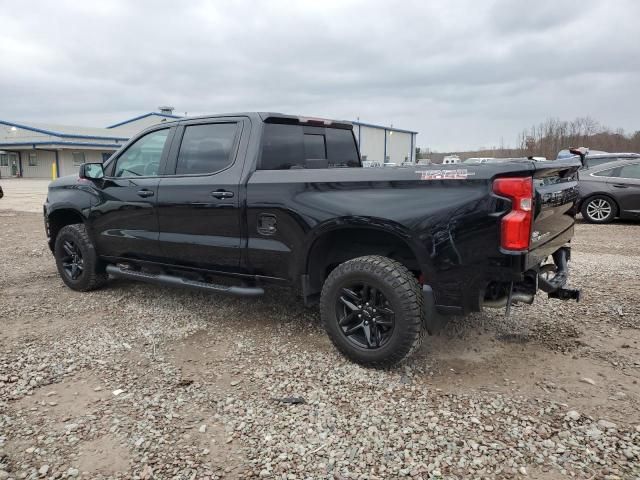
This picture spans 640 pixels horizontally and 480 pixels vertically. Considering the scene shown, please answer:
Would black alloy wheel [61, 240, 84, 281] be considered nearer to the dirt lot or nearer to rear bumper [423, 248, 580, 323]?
the dirt lot

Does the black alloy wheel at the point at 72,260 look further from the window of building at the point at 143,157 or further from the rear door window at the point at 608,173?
the rear door window at the point at 608,173

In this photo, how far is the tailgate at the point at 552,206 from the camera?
3.22 meters

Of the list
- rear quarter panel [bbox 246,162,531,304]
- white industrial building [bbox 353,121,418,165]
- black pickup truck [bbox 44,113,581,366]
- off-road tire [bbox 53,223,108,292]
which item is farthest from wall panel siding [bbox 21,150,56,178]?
rear quarter panel [bbox 246,162,531,304]

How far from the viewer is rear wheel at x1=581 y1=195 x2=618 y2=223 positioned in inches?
425

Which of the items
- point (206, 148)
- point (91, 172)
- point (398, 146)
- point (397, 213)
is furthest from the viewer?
point (398, 146)

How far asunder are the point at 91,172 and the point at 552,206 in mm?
4402

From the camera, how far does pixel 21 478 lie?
2531 mm

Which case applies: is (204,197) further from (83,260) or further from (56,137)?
(56,137)

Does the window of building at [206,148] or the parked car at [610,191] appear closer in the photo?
the window of building at [206,148]

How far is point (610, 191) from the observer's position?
1072 centimetres

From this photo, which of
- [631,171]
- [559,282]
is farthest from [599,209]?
[559,282]

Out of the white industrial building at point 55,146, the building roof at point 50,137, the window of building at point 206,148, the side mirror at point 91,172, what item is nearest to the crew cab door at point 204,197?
the window of building at point 206,148

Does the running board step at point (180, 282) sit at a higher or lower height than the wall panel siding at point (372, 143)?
lower

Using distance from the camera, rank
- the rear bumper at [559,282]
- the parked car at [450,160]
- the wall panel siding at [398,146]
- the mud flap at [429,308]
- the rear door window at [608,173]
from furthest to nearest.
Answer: the wall panel siding at [398,146], the rear door window at [608,173], the parked car at [450,160], the rear bumper at [559,282], the mud flap at [429,308]
